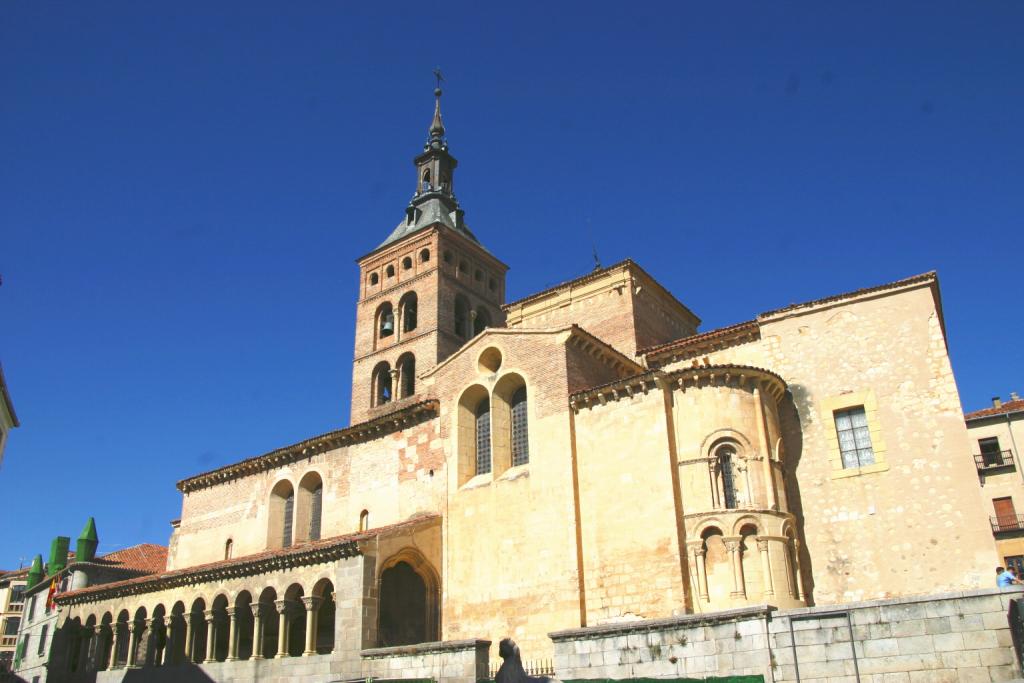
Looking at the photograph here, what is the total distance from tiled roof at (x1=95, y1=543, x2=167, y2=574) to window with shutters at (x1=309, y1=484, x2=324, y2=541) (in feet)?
42.8

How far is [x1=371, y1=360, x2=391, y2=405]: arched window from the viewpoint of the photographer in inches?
1711

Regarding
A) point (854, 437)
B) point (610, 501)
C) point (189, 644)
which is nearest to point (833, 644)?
point (610, 501)

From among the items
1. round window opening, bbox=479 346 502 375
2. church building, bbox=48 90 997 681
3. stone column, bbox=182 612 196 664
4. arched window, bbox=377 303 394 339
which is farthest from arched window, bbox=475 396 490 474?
arched window, bbox=377 303 394 339

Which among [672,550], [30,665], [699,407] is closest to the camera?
[672,550]

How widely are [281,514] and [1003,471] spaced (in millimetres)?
30068

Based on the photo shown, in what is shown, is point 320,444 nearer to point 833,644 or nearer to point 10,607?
point 833,644

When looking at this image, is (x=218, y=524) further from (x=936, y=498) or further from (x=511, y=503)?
(x=936, y=498)

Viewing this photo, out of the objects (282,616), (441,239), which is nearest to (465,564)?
(282,616)

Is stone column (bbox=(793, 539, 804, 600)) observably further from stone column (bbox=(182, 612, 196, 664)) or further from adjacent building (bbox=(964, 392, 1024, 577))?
stone column (bbox=(182, 612, 196, 664))

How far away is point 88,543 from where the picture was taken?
43.9 m

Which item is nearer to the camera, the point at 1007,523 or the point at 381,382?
the point at 1007,523

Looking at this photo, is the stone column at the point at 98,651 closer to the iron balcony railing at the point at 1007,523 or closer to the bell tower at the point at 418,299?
the bell tower at the point at 418,299

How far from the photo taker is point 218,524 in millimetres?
34656

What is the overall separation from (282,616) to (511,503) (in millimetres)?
7696
